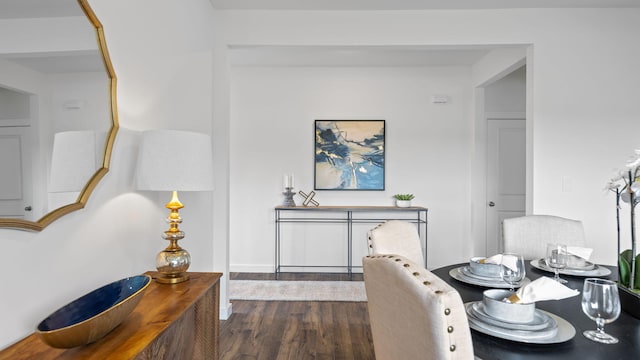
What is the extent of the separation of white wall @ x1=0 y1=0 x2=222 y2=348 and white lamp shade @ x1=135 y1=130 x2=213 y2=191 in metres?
0.17

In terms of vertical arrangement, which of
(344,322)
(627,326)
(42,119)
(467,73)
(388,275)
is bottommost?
(344,322)

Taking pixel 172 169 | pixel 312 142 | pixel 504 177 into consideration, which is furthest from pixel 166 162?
pixel 504 177

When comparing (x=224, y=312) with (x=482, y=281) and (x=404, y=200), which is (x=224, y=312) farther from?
(x=404, y=200)

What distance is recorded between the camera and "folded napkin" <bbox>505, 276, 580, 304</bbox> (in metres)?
1.02

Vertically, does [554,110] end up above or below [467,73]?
below

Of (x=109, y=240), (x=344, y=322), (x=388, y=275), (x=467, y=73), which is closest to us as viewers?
(x=388, y=275)

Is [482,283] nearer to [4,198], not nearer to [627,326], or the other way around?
[627,326]

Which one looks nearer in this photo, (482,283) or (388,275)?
(388,275)

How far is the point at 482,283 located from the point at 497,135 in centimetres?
345

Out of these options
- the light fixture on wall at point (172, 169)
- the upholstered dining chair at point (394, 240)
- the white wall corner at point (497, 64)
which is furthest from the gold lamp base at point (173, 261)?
the white wall corner at point (497, 64)

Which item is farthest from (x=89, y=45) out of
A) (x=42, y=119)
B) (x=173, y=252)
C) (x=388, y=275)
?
(x=388, y=275)

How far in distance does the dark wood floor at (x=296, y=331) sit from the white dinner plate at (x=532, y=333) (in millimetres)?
1502

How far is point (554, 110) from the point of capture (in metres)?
2.92

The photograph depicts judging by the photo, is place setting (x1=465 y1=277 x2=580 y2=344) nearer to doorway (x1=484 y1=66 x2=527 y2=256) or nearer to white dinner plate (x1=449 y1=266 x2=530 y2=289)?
white dinner plate (x1=449 y1=266 x2=530 y2=289)
